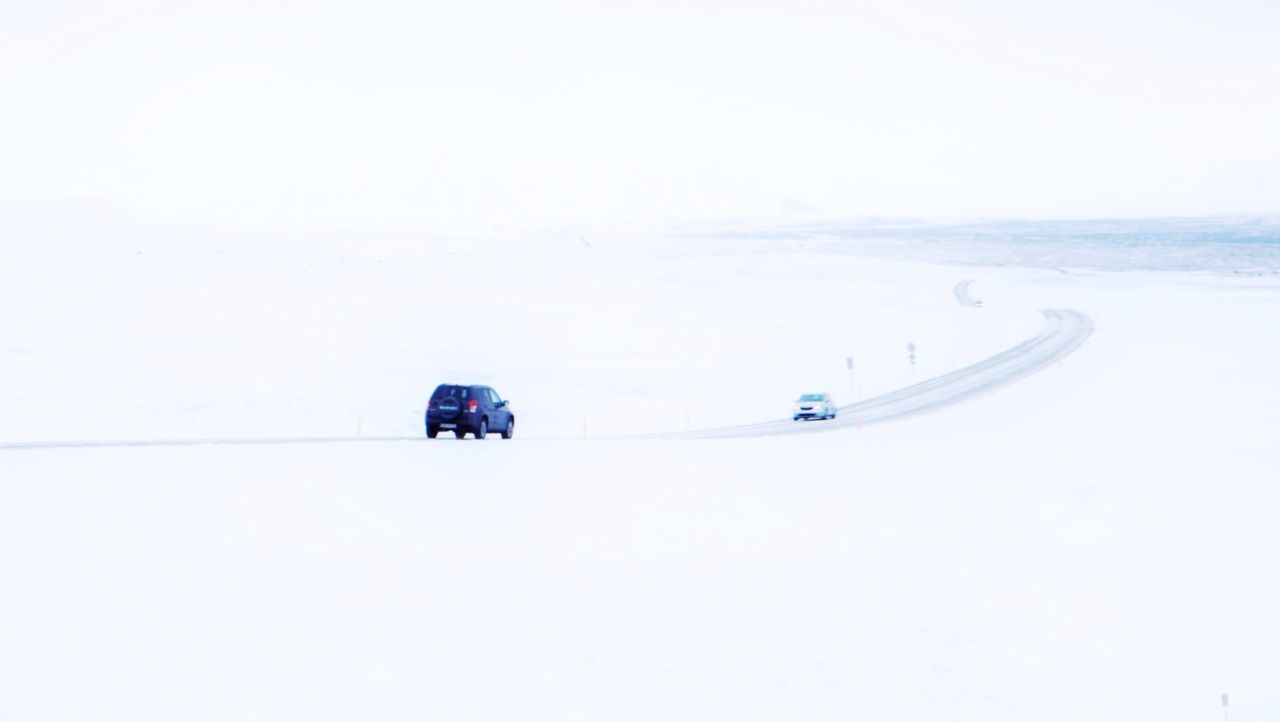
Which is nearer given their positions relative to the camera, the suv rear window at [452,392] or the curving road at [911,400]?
the curving road at [911,400]

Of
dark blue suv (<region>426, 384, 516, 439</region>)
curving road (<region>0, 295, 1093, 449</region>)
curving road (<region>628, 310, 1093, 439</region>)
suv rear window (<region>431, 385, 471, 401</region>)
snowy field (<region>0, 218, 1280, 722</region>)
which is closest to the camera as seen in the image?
snowy field (<region>0, 218, 1280, 722</region>)

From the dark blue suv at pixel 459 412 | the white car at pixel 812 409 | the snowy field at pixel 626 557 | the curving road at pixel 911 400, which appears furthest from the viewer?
the white car at pixel 812 409

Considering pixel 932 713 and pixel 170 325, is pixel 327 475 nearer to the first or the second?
pixel 932 713

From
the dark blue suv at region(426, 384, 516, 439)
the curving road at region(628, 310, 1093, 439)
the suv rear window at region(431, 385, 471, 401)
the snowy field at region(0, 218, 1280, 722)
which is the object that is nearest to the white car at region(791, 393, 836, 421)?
the curving road at region(628, 310, 1093, 439)

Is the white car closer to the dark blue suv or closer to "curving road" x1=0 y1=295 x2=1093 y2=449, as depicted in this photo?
"curving road" x1=0 y1=295 x2=1093 y2=449

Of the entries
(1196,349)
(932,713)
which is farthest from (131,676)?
(1196,349)

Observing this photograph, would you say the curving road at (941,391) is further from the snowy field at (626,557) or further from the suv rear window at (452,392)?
the suv rear window at (452,392)

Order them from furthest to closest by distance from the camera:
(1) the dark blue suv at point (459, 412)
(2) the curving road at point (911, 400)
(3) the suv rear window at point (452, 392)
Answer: (3) the suv rear window at point (452, 392) → (1) the dark blue suv at point (459, 412) → (2) the curving road at point (911, 400)

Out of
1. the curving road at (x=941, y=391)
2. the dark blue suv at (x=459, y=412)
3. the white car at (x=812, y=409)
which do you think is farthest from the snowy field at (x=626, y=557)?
the white car at (x=812, y=409)

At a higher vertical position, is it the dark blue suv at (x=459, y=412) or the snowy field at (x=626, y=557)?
the dark blue suv at (x=459, y=412)
